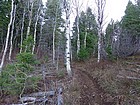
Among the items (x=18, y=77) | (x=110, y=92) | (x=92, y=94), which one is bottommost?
(x=92, y=94)

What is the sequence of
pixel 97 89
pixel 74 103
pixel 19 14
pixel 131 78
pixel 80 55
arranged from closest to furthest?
pixel 74 103 → pixel 131 78 → pixel 97 89 → pixel 80 55 → pixel 19 14

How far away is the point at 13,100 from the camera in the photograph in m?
11.4

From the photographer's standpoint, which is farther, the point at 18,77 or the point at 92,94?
the point at 18,77

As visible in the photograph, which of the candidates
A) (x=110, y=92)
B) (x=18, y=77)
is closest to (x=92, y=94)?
(x=110, y=92)

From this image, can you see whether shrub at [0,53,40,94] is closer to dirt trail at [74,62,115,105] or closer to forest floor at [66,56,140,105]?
forest floor at [66,56,140,105]

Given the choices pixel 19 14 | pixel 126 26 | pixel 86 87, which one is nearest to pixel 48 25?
pixel 19 14

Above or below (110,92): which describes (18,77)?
above

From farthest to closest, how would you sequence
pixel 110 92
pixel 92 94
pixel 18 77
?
pixel 18 77
pixel 92 94
pixel 110 92

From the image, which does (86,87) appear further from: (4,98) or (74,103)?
(4,98)

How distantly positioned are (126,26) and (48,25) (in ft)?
46.2

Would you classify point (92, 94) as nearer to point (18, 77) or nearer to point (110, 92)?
point (110, 92)

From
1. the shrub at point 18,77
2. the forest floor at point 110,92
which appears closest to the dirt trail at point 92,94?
the forest floor at point 110,92

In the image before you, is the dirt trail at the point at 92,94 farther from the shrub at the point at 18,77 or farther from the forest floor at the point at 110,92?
the shrub at the point at 18,77

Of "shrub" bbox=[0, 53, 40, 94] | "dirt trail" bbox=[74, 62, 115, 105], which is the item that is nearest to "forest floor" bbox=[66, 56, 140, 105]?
"dirt trail" bbox=[74, 62, 115, 105]
